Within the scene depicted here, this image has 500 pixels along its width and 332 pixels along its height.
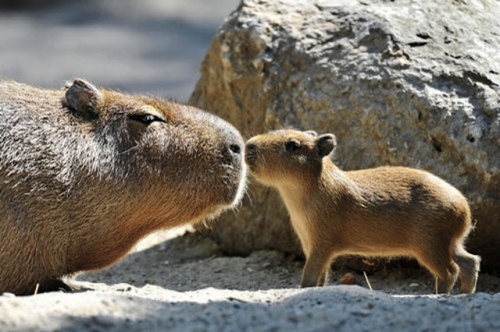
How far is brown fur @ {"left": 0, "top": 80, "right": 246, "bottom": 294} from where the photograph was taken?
19.8ft

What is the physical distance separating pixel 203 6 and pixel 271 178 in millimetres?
11620

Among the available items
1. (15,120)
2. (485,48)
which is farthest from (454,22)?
(15,120)

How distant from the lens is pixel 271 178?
22.8ft

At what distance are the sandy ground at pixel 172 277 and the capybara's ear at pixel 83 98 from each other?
1120 millimetres

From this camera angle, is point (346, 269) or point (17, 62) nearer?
point (346, 269)

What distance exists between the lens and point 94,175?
6.21 m

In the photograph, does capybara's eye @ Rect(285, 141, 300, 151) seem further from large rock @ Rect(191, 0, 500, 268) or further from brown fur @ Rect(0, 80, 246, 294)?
large rock @ Rect(191, 0, 500, 268)

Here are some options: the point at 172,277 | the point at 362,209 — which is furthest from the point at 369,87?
the point at 172,277

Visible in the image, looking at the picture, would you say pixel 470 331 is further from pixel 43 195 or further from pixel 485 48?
pixel 485 48

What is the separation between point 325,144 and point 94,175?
1.58 m

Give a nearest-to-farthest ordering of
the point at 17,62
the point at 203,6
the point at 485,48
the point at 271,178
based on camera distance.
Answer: the point at 271,178 → the point at 485,48 → the point at 17,62 → the point at 203,6

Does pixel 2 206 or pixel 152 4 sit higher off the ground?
pixel 2 206

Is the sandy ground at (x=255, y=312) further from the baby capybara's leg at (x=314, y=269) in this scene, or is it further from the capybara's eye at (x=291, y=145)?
the capybara's eye at (x=291, y=145)

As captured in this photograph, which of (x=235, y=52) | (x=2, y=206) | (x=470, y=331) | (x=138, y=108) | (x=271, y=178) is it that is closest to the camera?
(x=470, y=331)
